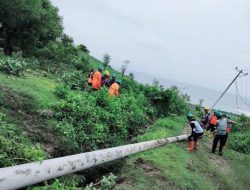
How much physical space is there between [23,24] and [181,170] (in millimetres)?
20994

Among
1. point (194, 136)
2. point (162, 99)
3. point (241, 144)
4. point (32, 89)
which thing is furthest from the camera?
point (162, 99)

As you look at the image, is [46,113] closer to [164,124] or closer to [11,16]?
[164,124]

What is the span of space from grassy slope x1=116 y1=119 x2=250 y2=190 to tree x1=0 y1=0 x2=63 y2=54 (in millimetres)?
15534

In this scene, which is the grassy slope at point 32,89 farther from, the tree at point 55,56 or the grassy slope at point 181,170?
the tree at point 55,56

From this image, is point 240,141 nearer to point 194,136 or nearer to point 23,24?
point 194,136

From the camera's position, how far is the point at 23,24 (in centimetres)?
3058

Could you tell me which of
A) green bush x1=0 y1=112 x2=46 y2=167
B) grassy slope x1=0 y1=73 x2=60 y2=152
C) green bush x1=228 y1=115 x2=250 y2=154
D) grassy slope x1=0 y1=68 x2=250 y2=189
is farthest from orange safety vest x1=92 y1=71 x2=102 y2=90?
green bush x1=0 y1=112 x2=46 y2=167

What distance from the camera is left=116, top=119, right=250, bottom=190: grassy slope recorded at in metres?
11.3

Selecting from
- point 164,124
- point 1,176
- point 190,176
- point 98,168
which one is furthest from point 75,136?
point 164,124

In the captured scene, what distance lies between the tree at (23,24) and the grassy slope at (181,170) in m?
15.5

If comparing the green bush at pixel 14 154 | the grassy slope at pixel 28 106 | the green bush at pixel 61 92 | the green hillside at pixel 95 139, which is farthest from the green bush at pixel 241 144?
the green bush at pixel 14 154

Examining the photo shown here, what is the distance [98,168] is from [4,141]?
402 cm

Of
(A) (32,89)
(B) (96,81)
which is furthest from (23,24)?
(A) (32,89)

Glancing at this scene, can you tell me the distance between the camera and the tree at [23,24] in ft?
92.8
